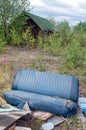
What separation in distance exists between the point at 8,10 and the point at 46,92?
6.89m

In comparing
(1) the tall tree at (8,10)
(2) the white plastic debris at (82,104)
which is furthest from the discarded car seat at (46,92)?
(1) the tall tree at (8,10)

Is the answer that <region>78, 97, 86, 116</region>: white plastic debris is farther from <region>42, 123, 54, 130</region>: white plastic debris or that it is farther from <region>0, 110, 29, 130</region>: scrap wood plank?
<region>0, 110, 29, 130</region>: scrap wood plank

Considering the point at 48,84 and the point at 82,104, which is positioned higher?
the point at 48,84

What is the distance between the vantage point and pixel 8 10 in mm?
10727

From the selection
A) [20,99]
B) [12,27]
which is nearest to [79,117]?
[20,99]

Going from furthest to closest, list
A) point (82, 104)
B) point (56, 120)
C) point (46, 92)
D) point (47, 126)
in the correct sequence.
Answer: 1. point (82, 104)
2. point (46, 92)
3. point (56, 120)
4. point (47, 126)

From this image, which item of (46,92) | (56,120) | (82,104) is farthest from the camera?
(82,104)

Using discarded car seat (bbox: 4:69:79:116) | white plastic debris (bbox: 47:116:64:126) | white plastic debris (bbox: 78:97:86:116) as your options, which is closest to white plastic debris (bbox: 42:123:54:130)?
white plastic debris (bbox: 47:116:64:126)

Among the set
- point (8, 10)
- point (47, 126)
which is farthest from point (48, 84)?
point (8, 10)

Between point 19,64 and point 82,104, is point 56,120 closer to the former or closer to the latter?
point 82,104

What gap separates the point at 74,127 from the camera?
4.08m

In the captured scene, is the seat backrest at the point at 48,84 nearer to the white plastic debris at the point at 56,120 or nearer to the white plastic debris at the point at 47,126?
the white plastic debris at the point at 56,120

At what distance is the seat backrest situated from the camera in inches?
179

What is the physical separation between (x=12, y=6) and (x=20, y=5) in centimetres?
41
